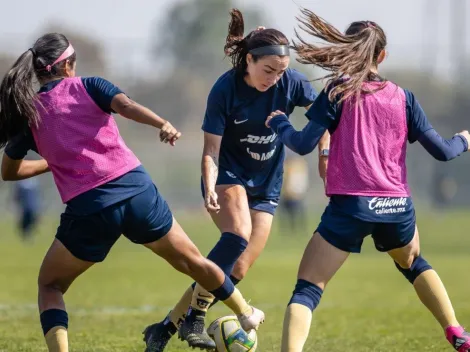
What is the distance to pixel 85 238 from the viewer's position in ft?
18.4

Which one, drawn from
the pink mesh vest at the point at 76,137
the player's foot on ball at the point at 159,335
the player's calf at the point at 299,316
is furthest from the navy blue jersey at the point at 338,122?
the player's foot on ball at the point at 159,335

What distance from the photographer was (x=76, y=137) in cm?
554

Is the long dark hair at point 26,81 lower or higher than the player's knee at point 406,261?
higher

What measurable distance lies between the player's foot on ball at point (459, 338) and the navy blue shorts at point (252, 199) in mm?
1557

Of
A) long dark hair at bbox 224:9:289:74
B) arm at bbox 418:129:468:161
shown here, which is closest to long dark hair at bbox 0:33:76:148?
long dark hair at bbox 224:9:289:74

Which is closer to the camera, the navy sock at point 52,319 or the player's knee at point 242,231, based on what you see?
the navy sock at point 52,319

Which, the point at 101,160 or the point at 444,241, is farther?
the point at 444,241

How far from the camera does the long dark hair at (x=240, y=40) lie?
641cm

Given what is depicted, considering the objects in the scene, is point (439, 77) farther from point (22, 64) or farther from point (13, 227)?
point (22, 64)

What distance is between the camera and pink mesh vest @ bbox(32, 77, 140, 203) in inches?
218

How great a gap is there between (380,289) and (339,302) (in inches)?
75.8

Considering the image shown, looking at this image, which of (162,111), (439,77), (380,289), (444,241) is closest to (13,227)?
(162,111)

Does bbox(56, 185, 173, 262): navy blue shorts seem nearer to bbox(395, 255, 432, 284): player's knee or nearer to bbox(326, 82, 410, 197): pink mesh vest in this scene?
bbox(326, 82, 410, 197): pink mesh vest

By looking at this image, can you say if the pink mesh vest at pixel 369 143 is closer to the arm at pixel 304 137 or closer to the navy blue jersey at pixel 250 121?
the arm at pixel 304 137
